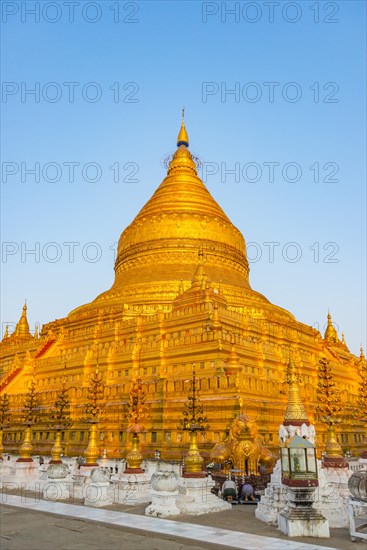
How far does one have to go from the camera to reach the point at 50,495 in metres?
18.0

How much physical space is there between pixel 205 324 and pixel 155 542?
23.2m

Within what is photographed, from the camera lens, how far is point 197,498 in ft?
48.8

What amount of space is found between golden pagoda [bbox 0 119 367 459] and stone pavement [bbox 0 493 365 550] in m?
12.2

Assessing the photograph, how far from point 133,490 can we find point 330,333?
4292 cm

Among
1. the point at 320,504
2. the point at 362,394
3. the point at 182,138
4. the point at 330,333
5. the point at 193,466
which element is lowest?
the point at 320,504

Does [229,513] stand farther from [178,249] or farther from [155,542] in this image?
[178,249]

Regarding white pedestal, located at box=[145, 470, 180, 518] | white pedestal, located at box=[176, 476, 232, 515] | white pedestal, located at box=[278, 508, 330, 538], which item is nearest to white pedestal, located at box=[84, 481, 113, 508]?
white pedestal, located at box=[145, 470, 180, 518]

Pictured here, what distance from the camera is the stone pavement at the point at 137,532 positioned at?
412 inches

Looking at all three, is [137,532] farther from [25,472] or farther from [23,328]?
[23,328]

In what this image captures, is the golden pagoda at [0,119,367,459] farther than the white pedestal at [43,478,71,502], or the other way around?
the golden pagoda at [0,119,367,459]

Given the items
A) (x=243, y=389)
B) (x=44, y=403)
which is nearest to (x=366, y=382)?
(x=243, y=389)

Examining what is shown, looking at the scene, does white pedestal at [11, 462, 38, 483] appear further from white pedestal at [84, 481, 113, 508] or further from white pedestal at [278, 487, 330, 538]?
white pedestal at [278, 487, 330, 538]

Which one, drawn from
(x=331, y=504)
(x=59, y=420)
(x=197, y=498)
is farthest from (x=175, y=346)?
(x=331, y=504)

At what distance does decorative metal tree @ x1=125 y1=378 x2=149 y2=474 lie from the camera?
708 inches
